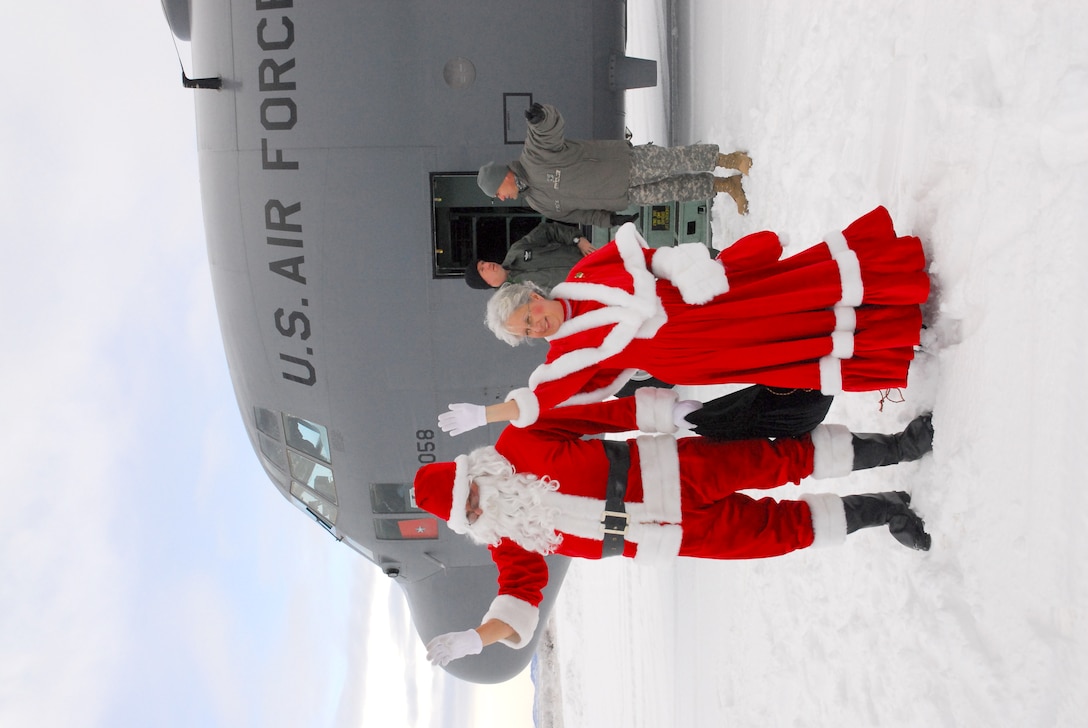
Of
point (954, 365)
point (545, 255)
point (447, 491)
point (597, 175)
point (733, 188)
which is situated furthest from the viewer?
point (733, 188)

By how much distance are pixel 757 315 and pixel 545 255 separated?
204 centimetres

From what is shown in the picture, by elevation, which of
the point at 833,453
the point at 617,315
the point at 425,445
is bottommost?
the point at 425,445

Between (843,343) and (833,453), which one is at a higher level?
(843,343)

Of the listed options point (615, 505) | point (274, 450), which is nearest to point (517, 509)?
point (615, 505)

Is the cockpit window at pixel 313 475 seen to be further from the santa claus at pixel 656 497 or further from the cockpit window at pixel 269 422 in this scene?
the santa claus at pixel 656 497

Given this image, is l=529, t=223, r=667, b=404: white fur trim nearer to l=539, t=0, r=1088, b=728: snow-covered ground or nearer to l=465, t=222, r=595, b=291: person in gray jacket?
l=539, t=0, r=1088, b=728: snow-covered ground

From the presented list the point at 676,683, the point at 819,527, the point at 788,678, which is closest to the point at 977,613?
the point at 819,527

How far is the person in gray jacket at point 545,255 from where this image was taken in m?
4.46

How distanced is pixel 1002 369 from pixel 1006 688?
868 millimetres

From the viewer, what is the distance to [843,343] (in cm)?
262

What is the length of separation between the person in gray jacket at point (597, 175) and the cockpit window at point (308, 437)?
177cm

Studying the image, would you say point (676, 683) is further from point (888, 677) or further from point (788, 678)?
point (888, 677)

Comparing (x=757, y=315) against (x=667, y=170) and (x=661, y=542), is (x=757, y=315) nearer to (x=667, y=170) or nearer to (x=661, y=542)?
(x=661, y=542)

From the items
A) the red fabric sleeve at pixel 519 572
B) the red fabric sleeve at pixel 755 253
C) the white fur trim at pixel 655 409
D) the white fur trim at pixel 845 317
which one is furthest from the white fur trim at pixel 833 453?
the red fabric sleeve at pixel 519 572
